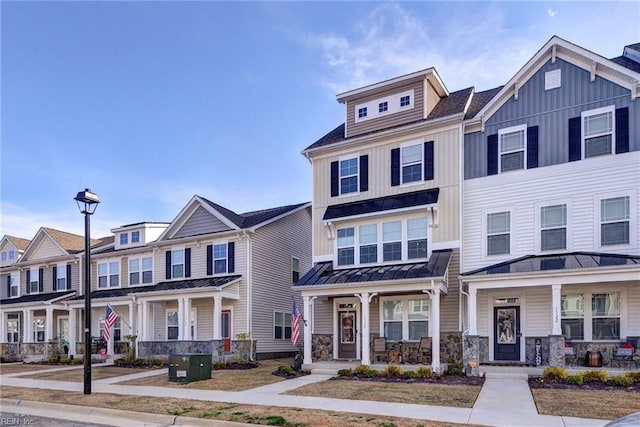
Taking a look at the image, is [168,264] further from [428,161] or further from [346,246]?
[428,161]

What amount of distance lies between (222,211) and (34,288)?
16.1 meters

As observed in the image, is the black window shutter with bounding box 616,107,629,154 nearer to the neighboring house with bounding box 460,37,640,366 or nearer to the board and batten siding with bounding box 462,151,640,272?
the neighboring house with bounding box 460,37,640,366

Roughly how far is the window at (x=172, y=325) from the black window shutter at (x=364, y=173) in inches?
463

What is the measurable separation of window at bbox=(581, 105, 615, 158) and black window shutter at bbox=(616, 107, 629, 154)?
0.51 ft

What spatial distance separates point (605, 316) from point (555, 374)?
3060 millimetres

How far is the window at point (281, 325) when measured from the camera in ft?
80.5

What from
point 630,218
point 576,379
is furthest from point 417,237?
point 576,379

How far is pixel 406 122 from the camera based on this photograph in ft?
62.9

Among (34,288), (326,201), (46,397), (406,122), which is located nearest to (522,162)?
(406,122)

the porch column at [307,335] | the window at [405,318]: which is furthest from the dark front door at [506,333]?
the porch column at [307,335]

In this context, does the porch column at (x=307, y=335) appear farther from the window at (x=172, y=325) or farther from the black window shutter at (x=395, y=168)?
the window at (x=172, y=325)

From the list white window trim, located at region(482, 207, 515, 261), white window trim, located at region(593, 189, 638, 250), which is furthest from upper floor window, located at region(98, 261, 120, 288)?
white window trim, located at region(593, 189, 638, 250)

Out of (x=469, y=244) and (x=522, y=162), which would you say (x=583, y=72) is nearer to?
(x=522, y=162)

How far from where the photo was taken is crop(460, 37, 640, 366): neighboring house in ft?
49.0
